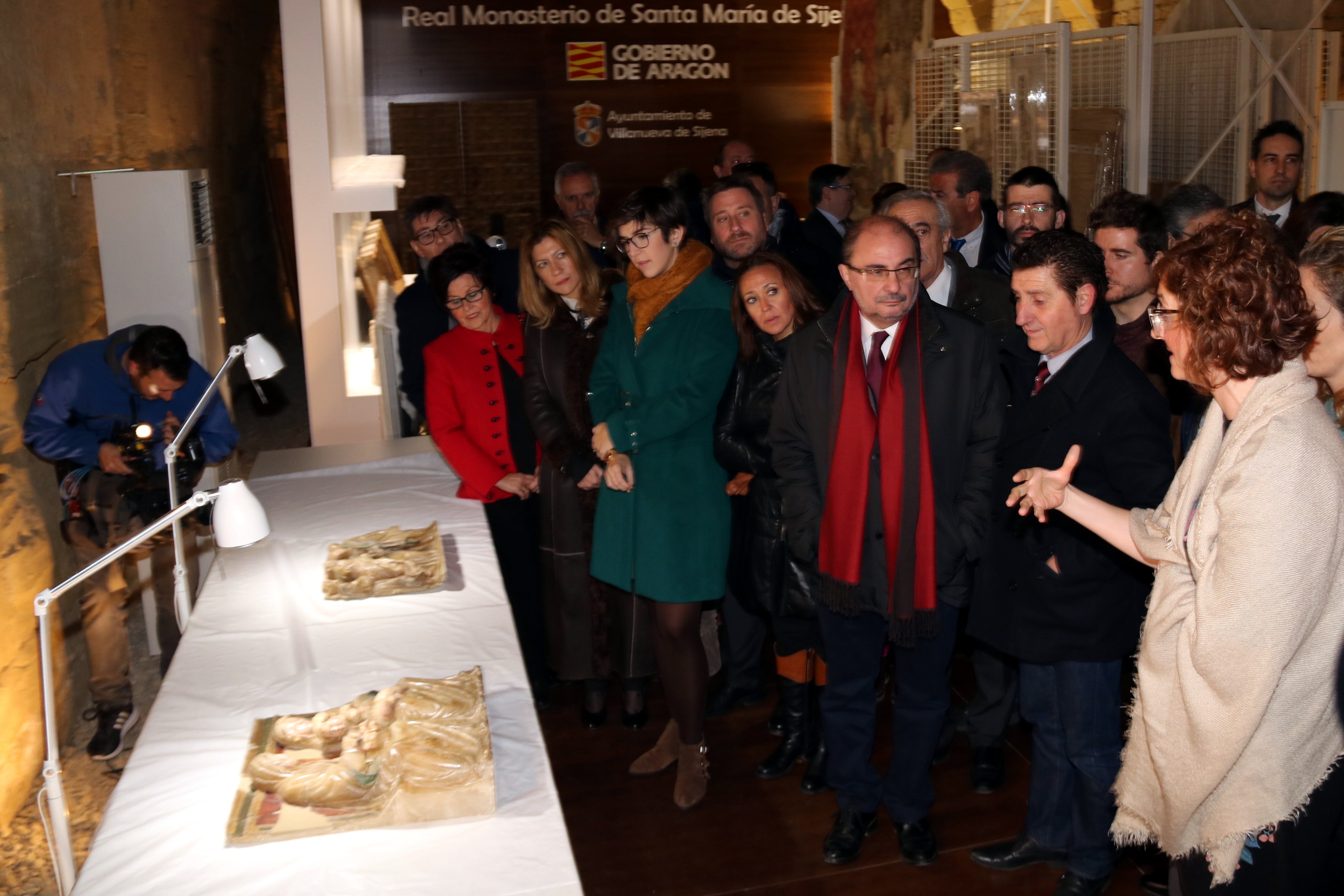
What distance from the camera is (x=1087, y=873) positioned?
9.37 ft

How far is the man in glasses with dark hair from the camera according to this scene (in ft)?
14.7

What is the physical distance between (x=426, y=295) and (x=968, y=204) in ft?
7.47

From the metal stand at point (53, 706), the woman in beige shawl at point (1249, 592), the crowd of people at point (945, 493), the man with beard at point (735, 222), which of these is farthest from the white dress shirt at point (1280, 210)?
the metal stand at point (53, 706)

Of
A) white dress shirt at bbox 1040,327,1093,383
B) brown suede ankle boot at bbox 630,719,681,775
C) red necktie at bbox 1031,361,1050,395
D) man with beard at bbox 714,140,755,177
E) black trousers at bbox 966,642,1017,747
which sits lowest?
brown suede ankle boot at bbox 630,719,681,775

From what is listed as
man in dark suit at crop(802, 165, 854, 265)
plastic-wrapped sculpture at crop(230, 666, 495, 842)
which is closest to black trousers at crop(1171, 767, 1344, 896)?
plastic-wrapped sculpture at crop(230, 666, 495, 842)

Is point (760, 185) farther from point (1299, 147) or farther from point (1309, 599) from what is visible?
point (1309, 599)

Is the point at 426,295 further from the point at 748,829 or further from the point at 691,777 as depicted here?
the point at 748,829

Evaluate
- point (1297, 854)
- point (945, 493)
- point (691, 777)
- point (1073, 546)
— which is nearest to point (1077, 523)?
point (1073, 546)

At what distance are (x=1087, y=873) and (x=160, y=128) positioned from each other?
681 centimetres

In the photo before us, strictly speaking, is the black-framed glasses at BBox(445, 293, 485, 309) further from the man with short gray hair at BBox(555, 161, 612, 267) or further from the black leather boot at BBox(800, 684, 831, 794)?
the black leather boot at BBox(800, 684, 831, 794)

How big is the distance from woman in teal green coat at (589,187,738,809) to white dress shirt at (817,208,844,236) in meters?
2.49

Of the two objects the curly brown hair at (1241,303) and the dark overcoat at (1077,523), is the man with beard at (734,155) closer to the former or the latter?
the dark overcoat at (1077,523)

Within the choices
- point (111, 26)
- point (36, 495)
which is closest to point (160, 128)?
point (111, 26)

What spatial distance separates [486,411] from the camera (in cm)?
386
